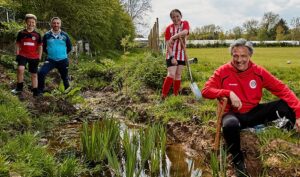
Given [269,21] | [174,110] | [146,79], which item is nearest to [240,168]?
[174,110]

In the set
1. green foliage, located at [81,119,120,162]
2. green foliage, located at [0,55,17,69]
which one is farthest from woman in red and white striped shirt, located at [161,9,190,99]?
green foliage, located at [0,55,17,69]

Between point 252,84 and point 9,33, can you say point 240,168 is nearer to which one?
point 252,84

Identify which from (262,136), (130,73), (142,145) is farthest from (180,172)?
(130,73)

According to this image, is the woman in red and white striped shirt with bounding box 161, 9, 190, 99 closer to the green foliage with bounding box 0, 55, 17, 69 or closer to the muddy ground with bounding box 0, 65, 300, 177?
the muddy ground with bounding box 0, 65, 300, 177

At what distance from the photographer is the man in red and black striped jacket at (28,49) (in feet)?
25.0

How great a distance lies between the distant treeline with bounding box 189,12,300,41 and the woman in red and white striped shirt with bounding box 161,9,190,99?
195 ft

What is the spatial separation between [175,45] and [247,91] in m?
3.05

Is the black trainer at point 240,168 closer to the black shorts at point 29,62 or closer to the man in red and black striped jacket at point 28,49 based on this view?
the man in red and black striped jacket at point 28,49

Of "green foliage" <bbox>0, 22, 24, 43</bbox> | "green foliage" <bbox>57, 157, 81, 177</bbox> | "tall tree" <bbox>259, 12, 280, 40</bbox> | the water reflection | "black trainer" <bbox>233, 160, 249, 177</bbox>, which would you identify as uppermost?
"tall tree" <bbox>259, 12, 280, 40</bbox>

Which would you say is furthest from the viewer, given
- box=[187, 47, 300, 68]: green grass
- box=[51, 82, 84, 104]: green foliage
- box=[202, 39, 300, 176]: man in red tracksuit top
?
box=[187, 47, 300, 68]: green grass

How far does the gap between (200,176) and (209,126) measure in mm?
1285

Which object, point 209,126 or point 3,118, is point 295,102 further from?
point 3,118

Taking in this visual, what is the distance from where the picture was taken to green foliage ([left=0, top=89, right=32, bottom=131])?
5.25m

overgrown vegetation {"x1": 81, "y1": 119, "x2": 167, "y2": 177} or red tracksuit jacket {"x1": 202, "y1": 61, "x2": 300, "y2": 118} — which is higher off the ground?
red tracksuit jacket {"x1": 202, "y1": 61, "x2": 300, "y2": 118}
